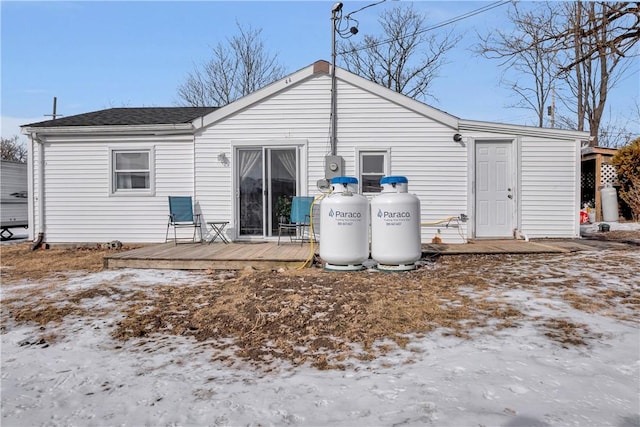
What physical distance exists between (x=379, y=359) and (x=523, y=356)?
0.96 m

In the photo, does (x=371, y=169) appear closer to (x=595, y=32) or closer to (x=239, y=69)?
(x=595, y=32)

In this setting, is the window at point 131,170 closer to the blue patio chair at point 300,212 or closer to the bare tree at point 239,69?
the blue patio chair at point 300,212

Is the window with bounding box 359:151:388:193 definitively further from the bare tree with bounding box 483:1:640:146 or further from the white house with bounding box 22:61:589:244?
the bare tree with bounding box 483:1:640:146

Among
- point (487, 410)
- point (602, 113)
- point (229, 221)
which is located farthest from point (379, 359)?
point (602, 113)

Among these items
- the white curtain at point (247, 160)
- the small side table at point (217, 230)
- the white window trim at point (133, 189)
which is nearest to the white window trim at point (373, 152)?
the white curtain at point (247, 160)

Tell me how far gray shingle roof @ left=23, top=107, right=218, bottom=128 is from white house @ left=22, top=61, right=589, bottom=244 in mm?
207

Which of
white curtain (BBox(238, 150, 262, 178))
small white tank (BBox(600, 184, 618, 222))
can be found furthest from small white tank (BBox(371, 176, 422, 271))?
small white tank (BBox(600, 184, 618, 222))

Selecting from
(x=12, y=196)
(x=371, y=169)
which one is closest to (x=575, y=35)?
(x=371, y=169)

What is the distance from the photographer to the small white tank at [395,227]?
16.9ft

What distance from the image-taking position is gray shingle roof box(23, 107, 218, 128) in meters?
8.23

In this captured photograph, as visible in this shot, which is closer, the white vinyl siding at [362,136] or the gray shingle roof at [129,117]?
the white vinyl siding at [362,136]

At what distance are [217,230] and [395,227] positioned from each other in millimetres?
4106

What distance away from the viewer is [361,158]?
7.83m

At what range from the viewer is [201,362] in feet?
8.61
